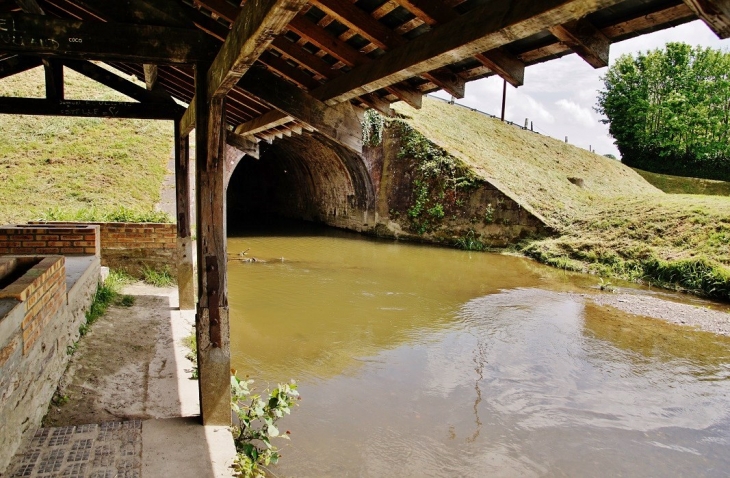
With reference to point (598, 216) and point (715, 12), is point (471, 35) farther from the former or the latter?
point (598, 216)

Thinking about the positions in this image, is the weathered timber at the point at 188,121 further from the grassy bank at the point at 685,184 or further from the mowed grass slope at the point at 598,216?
the grassy bank at the point at 685,184

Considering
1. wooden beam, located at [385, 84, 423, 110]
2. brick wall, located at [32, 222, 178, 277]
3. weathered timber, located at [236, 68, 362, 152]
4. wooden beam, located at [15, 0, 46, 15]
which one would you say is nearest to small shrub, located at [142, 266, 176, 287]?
brick wall, located at [32, 222, 178, 277]

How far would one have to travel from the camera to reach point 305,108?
164 inches

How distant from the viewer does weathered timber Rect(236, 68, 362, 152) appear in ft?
12.7

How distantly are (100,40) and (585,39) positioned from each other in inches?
122

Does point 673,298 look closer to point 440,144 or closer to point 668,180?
point 440,144

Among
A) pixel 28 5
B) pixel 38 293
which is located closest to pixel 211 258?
pixel 38 293

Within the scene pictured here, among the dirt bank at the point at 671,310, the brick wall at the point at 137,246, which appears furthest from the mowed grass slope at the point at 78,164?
the dirt bank at the point at 671,310

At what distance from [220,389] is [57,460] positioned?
1.12 metres

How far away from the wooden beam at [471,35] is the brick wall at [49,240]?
4.80 meters

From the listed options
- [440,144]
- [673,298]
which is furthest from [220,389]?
[440,144]

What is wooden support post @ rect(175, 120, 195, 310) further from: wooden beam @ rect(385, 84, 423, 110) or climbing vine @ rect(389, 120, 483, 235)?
climbing vine @ rect(389, 120, 483, 235)

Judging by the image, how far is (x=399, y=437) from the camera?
4.61 meters

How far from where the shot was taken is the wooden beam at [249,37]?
2.18 metres
